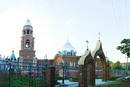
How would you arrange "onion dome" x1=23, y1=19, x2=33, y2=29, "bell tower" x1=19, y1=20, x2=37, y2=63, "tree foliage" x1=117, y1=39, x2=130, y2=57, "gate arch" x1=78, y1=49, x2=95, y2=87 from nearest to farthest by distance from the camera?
"gate arch" x1=78, y1=49, x2=95, y2=87, "tree foliage" x1=117, y1=39, x2=130, y2=57, "bell tower" x1=19, y1=20, x2=37, y2=63, "onion dome" x1=23, y1=19, x2=33, y2=29

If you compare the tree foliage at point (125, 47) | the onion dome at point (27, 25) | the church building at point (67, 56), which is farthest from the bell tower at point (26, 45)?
the tree foliage at point (125, 47)

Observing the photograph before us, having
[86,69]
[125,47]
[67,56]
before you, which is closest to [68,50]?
[67,56]

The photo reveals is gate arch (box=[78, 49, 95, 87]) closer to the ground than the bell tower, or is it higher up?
closer to the ground

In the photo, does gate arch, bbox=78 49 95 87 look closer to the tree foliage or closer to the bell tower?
the tree foliage

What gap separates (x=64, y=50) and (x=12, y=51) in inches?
407

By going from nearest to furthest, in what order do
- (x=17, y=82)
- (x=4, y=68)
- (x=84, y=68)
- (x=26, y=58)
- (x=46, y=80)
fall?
(x=4, y=68)
(x=46, y=80)
(x=17, y=82)
(x=84, y=68)
(x=26, y=58)

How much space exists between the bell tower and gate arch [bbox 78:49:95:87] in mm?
18406

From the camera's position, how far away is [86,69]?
15.2 metres

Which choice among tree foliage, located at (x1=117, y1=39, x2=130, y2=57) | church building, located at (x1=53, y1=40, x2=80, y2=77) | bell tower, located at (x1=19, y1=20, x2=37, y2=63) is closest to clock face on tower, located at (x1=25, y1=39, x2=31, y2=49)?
bell tower, located at (x1=19, y1=20, x2=37, y2=63)

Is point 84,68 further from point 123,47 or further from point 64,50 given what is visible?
point 64,50

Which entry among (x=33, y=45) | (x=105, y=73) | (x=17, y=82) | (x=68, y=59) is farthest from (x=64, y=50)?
(x=17, y=82)

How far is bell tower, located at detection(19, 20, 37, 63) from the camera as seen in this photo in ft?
107

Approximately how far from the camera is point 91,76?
53.7 feet

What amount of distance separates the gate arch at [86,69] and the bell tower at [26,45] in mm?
18406
